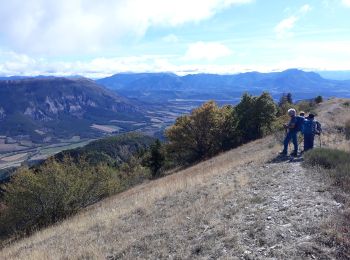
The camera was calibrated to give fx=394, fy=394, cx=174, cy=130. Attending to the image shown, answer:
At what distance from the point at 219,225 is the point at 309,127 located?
9.33m

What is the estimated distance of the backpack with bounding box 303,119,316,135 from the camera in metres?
17.0

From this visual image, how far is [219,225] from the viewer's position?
9.38 m

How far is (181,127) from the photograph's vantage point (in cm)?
4644

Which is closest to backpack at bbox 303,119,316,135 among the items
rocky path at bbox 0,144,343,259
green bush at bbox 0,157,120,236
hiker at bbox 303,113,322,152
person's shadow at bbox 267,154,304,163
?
hiker at bbox 303,113,322,152

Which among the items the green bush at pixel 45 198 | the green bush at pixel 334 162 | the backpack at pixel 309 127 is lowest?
the green bush at pixel 45 198

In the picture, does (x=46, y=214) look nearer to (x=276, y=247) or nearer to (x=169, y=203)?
(x=169, y=203)

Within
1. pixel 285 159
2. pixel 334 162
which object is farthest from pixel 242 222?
pixel 285 159

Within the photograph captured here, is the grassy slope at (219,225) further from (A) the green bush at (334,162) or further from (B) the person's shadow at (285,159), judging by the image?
(B) the person's shadow at (285,159)

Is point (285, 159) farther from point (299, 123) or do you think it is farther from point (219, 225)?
point (219, 225)

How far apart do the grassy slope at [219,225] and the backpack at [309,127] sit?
307 centimetres

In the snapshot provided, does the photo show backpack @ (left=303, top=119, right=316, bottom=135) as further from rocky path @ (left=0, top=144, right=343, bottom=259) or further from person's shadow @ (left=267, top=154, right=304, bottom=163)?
rocky path @ (left=0, top=144, right=343, bottom=259)

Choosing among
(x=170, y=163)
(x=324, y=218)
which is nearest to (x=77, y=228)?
(x=324, y=218)

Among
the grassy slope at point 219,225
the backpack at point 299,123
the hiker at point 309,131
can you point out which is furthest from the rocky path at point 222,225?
the backpack at point 299,123

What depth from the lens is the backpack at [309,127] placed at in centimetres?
1702
